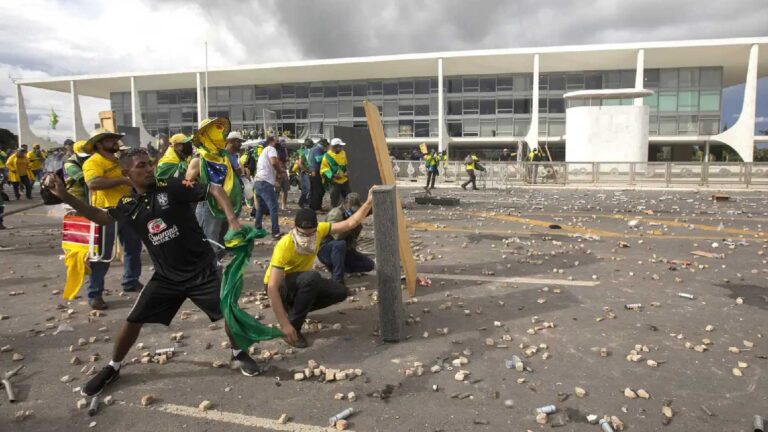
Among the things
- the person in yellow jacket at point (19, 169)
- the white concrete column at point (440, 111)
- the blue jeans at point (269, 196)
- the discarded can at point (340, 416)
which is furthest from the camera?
the white concrete column at point (440, 111)

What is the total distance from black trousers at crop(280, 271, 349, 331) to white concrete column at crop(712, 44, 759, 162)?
153ft

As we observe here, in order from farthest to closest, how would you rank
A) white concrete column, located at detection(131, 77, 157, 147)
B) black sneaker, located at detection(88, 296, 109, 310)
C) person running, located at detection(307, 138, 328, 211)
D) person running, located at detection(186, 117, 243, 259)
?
white concrete column, located at detection(131, 77, 157, 147) → person running, located at detection(307, 138, 328, 211) → person running, located at detection(186, 117, 243, 259) → black sneaker, located at detection(88, 296, 109, 310)

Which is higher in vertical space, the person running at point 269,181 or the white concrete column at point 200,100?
the white concrete column at point 200,100

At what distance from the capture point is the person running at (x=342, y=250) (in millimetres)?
5543

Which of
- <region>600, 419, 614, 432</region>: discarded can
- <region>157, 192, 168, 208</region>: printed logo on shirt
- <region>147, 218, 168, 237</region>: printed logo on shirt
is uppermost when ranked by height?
<region>157, 192, 168, 208</region>: printed logo on shirt

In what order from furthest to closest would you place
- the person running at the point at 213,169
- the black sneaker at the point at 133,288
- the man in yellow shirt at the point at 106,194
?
the black sneaker at the point at 133,288, the person running at the point at 213,169, the man in yellow shirt at the point at 106,194

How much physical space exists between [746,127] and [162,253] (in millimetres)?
48250

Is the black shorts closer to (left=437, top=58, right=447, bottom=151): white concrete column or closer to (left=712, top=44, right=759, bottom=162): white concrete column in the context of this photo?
(left=437, top=58, right=447, bottom=151): white concrete column

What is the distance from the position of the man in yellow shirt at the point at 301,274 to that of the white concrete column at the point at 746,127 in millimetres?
46429

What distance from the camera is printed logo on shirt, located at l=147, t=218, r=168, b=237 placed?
140 inches

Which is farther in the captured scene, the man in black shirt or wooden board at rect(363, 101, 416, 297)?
wooden board at rect(363, 101, 416, 297)

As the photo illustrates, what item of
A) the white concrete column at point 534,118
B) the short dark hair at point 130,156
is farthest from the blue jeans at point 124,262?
the white concrete column at point 534,118

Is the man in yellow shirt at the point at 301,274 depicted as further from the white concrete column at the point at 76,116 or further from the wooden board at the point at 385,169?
→ the white concrete column at the point at 76,116

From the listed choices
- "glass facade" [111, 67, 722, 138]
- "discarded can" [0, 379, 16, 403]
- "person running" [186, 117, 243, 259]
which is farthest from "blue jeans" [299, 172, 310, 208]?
Answer: "glass facade" [111, 67, 722, 138]
